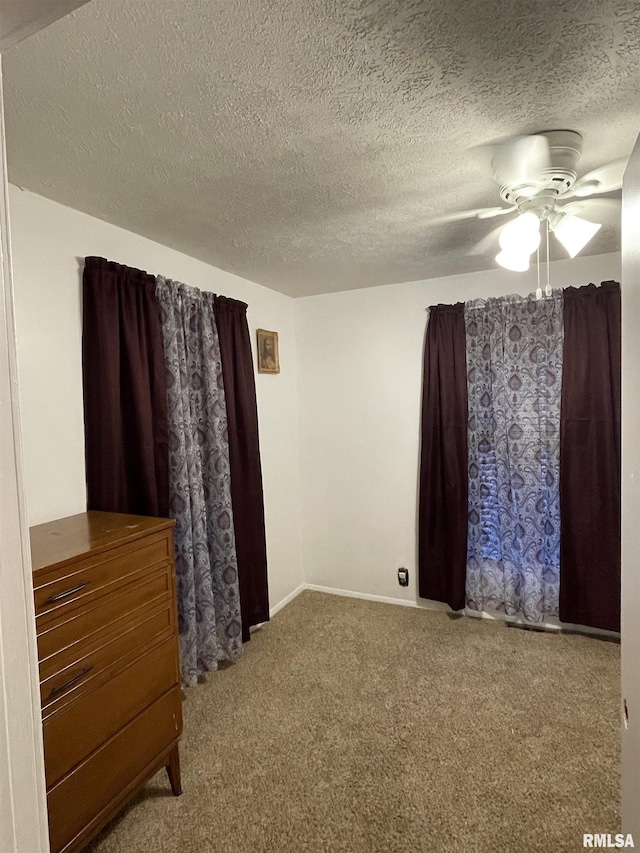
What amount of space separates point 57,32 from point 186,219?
1071 millimetres

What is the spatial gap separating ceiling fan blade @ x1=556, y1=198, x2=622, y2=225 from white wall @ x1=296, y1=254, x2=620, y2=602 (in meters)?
0.97

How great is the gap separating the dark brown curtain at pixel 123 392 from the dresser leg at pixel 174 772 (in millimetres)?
985

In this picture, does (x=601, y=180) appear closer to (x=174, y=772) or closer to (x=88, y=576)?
(x=88, y=576)

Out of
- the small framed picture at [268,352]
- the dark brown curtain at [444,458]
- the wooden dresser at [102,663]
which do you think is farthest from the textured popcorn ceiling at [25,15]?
the dark brown curtain at [444,458]

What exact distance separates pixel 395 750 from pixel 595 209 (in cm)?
253

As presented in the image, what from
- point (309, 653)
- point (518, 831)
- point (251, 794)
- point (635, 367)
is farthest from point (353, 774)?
point (635, 367)

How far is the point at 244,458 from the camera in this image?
9.68 ft

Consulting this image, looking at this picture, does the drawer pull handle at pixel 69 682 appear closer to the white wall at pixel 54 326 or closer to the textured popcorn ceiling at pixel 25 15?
the white wall at pixel 54 326

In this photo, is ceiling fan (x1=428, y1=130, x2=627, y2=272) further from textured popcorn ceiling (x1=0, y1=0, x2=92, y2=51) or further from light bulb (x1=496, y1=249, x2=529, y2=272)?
textured popcorn ceiling (x1=0, y1=0, x2=92, y2=51)

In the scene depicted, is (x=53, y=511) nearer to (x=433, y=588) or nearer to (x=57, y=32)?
(x=57, y=32)

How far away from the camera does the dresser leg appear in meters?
1.82

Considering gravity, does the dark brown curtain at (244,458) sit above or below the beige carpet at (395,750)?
above

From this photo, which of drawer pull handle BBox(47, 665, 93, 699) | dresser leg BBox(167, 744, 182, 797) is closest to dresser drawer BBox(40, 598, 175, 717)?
drawer pull handle BBox(47, 665, 93, 699)

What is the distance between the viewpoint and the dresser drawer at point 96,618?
1.39 metres
